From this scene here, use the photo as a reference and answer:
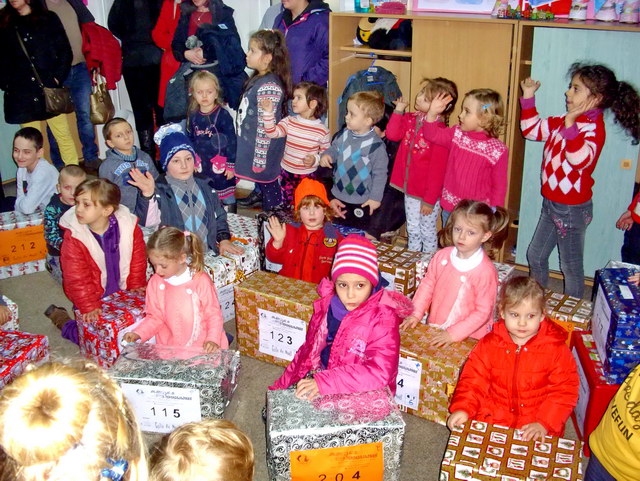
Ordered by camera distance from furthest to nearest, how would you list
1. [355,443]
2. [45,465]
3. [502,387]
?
[502,387]
[355,443]
[45,465]

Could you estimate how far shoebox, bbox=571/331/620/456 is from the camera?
285 cm

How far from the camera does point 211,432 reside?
1.83 meters

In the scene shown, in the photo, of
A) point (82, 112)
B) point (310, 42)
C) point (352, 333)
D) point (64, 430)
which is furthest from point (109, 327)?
point (82, 112)

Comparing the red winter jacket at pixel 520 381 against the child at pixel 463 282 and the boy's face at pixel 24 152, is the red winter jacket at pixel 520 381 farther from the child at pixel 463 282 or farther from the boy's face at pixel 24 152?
the boy's face at pixel 24 152

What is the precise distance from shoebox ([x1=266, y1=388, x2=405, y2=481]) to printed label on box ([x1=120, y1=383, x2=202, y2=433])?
1.62 feet

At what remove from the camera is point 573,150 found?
3.75 meters

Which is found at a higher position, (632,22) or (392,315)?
(632,22)

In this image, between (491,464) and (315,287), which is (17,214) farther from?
(491,464)

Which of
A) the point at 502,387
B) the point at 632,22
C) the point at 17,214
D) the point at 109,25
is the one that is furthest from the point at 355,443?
the point at 109,25

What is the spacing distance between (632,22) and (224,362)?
2971 millimetres

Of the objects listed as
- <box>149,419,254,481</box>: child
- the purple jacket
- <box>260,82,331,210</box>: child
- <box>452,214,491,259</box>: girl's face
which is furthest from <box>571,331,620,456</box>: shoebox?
the purple jacket

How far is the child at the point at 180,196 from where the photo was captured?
3893mm

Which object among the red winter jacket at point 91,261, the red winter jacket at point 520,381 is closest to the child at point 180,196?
the red winter jacket at point 91,261

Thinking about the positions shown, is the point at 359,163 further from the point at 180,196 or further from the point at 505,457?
the point at 505,457
